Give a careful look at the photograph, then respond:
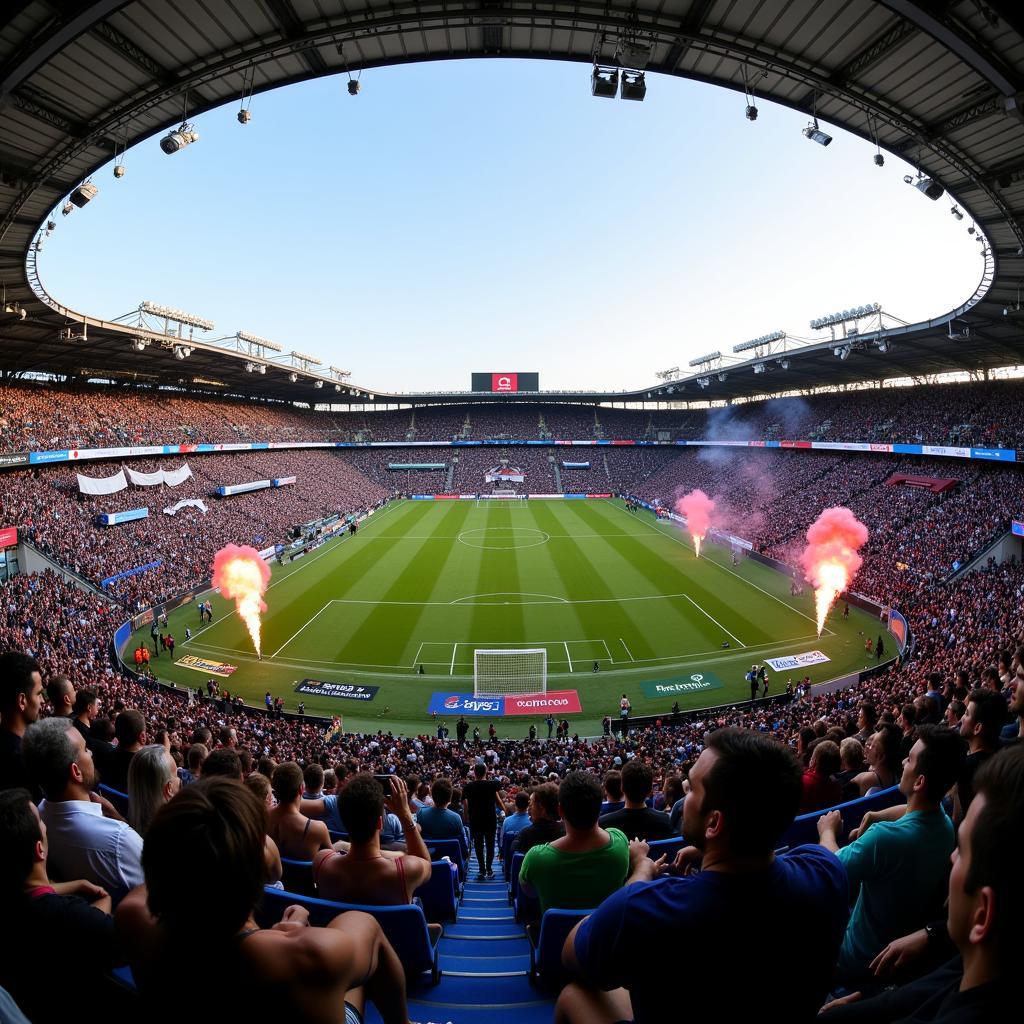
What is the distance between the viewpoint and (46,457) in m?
36.8

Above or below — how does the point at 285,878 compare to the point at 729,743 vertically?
below

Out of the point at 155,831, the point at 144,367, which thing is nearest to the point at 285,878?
the point at 155,831

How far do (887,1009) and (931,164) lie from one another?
21.0 metres

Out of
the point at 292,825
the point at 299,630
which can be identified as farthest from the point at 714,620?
the point at 292,825

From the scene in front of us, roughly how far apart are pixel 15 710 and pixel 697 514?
49310 mm

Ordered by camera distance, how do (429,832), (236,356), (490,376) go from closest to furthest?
1. (429,832)
2. (236,356)
3. (490,376)

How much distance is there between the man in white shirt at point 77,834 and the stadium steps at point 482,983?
172 centimetres

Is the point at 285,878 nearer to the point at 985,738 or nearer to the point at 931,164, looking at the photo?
the point at 985,738

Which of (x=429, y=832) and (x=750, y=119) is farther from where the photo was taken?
(x=750, y=119)

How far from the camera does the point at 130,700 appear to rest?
1723 centimetres

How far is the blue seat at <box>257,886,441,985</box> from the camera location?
3.30m

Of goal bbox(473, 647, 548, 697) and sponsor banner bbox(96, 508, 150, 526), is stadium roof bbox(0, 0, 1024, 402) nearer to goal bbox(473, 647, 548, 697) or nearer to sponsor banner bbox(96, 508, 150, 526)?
goal bbox(473, 647, 548, 697)

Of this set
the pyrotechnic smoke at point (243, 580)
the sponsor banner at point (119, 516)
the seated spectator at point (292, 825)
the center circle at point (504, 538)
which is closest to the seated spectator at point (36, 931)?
the seated spectator at point (292, 825)

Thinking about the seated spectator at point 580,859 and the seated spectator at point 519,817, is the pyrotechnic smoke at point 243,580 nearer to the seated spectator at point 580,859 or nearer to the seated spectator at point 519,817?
the seated spectator at point 519,817
